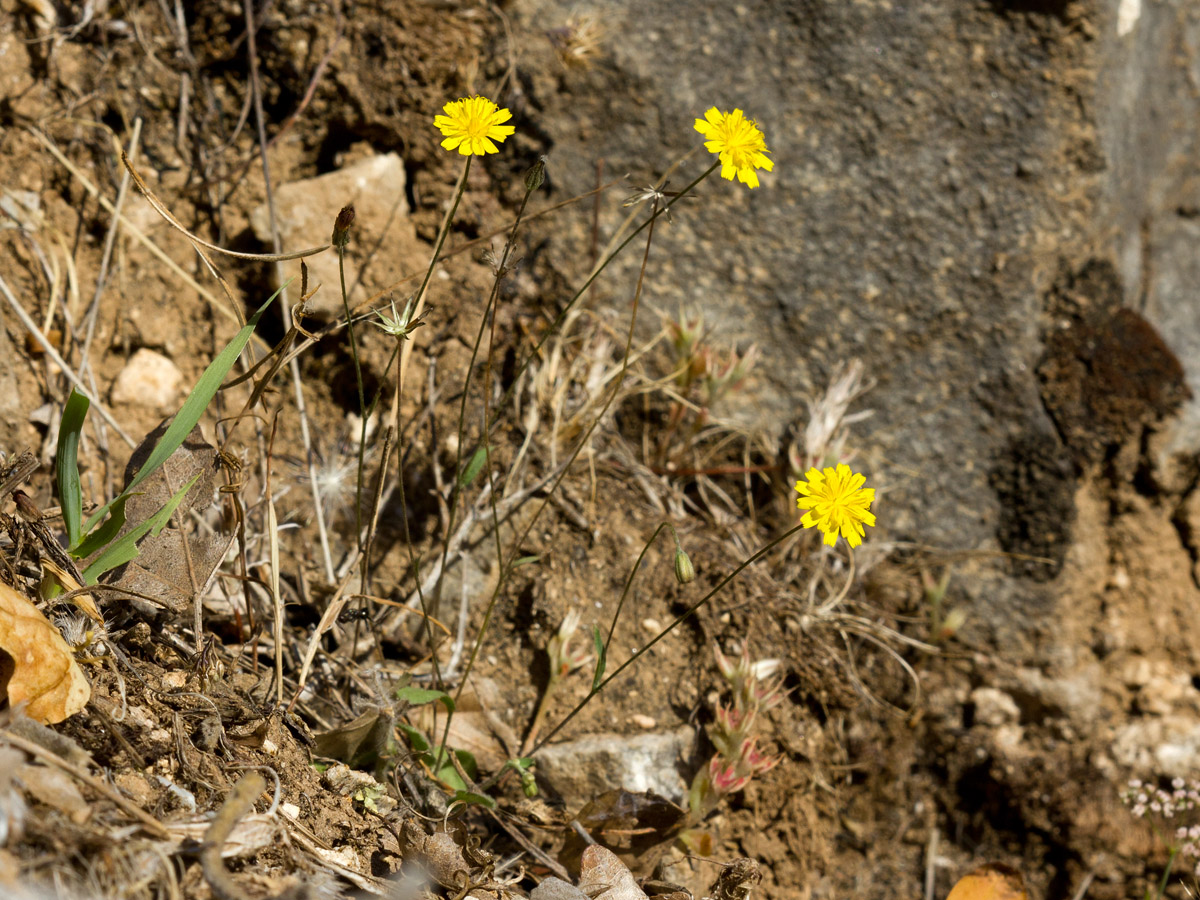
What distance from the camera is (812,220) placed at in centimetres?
267

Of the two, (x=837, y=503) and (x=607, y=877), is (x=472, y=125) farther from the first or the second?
(x=607, y=877)

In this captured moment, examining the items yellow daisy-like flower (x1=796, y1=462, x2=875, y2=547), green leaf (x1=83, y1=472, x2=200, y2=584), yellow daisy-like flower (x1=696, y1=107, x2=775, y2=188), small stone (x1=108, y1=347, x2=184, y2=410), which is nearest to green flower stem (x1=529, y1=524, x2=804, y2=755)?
yellow daisy-like flower (x1=796, y1=462, x2=875, y2=547)

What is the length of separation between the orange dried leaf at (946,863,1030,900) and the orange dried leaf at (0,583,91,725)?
2.03 m

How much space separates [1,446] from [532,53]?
5.94 feet

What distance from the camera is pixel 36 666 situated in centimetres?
130

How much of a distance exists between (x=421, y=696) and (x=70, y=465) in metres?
0.81

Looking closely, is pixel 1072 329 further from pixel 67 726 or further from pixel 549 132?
pixel 67 726

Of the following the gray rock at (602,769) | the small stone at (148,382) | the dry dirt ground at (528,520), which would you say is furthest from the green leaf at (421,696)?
the small stone at (148,382)

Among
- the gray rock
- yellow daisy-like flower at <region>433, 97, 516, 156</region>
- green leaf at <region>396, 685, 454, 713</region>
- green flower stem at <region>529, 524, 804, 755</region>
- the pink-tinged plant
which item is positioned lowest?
the gray rock

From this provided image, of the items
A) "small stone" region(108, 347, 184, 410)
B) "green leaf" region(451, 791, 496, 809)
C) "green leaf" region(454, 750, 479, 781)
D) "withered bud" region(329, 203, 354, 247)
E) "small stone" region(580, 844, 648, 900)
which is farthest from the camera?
"small stone" region(108, 347, 184, 410)

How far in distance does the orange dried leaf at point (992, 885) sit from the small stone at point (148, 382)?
7.85 ft

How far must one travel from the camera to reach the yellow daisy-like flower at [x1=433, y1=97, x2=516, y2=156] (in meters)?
1.50

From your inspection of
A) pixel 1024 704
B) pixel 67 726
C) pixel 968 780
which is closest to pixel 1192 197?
pixel 1024 704

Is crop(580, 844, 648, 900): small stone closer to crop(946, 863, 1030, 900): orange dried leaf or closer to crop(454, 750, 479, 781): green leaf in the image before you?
crop(454, 750, 479, 781): green leaf
